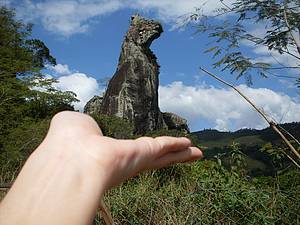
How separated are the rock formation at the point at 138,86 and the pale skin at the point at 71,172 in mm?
15838

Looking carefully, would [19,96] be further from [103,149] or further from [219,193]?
[103,149]

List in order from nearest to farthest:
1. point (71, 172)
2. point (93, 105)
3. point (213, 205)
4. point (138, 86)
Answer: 1. point (71, 172)
2. point (213, 205)
3. point (138, 86)
4. point (93, 105)

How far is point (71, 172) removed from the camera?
0.48 metres

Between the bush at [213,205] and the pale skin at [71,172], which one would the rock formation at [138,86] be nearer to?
the bush at [213,205]

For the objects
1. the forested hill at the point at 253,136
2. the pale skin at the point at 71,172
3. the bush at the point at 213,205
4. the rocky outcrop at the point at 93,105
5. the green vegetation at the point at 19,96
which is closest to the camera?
the pale skin at the point at 71,172

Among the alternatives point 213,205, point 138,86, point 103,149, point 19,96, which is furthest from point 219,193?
point 138,86

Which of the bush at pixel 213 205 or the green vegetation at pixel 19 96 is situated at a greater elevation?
the green vegetation at pixel 19 96

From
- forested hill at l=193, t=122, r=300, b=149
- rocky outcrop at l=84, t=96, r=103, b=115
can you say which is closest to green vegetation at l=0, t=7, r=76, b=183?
rocky outcrop at l=84, t=96, r=103, b=115

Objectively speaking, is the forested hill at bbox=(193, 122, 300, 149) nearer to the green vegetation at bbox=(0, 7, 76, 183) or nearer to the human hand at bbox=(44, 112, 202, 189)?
the human hand at bbox=(44, 112, 202, 189)

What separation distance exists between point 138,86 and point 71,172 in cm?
1732

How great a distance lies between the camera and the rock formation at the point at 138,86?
17.0 metres

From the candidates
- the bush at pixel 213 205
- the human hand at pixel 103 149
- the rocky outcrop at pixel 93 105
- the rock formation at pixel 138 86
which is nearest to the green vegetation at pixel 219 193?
the bush at pixel 213 205

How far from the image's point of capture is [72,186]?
0.47 metres

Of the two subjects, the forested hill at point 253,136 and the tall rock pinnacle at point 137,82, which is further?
the tall rock pinnacle at point 137,82
